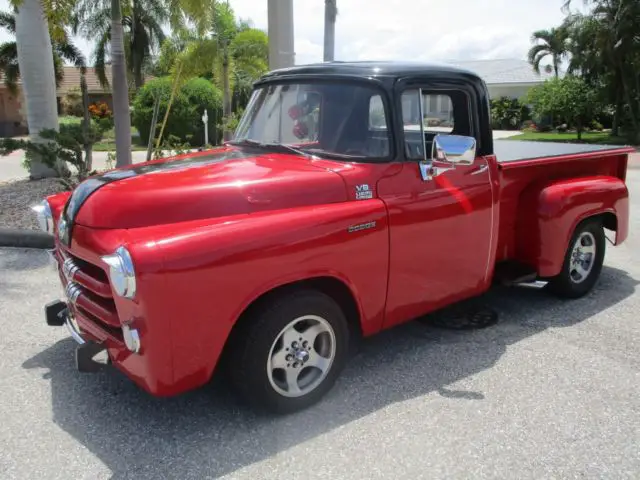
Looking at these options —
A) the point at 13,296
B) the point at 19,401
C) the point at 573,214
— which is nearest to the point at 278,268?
the point at 19,401

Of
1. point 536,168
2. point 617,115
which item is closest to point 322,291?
point 536,168

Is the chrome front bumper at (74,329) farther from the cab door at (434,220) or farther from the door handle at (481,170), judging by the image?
the door handle at (481,170)

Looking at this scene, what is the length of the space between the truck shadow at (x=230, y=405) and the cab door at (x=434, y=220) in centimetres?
38

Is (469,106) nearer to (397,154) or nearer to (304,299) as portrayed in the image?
(397,154)

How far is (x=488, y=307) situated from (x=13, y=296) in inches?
165

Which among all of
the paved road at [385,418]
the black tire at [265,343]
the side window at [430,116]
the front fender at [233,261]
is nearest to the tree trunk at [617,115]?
the paved road at [385,418]

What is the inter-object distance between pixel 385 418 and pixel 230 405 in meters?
0.90

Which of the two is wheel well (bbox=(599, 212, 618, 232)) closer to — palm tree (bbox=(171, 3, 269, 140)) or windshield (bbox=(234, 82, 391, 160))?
windshield (bbox=(234, 82, 391, 160))

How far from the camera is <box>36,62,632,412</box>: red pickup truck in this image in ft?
9.13

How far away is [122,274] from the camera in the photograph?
262cm

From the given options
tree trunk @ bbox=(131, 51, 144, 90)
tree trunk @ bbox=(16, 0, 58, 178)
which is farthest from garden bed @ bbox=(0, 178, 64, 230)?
tree trunk @ bbox=(131, 51, 144, 90)

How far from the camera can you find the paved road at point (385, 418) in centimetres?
287

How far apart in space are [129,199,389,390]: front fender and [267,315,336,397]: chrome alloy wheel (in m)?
0.30

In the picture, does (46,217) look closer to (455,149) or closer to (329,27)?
(455,149)
